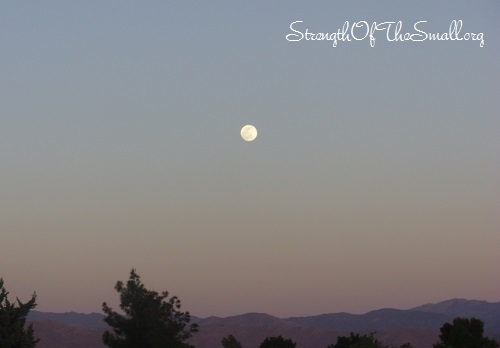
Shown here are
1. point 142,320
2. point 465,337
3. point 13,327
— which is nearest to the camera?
point 13,327

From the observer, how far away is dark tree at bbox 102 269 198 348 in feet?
260

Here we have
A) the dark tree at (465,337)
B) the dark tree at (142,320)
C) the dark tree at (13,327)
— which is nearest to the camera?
the dark tree at (13,327)

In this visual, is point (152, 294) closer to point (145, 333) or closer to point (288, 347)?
point (145, 333)

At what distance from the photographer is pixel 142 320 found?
80875 mm

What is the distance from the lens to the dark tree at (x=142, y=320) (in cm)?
7919

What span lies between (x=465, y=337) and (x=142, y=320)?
29.4 m

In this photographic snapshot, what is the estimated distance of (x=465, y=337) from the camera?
6231 cm

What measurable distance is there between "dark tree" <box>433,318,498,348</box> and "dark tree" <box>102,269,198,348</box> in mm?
22610

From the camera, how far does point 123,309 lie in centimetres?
8250

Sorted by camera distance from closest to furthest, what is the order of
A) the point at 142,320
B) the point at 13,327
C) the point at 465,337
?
the point at 13,327
the point at 465,337
the point at 142,320

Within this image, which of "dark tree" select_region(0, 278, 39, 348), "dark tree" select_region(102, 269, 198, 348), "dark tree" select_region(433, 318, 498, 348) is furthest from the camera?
"dark tree" select_region(102, 269, 198, 348)

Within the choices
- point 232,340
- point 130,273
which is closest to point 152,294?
point 130,273

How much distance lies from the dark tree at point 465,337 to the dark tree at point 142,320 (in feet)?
74.2

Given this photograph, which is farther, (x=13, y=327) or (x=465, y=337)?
(x=465, y=337)
